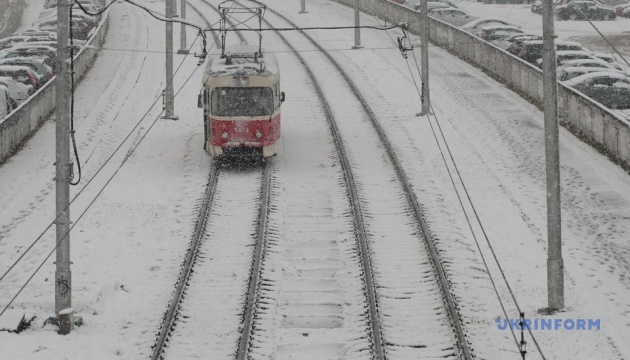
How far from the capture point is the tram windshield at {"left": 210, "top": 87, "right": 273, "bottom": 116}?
87.9 ft

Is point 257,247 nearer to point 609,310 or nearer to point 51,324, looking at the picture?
point 51,324

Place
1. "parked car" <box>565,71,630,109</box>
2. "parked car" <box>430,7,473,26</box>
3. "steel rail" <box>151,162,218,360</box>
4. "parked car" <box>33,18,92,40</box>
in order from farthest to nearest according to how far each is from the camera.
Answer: "parked car" <box>430,7,473,26</box> → "parked car" <box>33,18,92,40</box> → "parked car" <box>565,71,630,109</box> → "steel rail" <box>151,162,218,360</box>

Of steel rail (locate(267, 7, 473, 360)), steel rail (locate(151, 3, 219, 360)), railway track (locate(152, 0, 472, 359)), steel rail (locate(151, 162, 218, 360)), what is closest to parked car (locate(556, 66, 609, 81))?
steel rail (locate(267, 7, 473, 360))

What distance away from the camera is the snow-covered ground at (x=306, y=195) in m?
17.2

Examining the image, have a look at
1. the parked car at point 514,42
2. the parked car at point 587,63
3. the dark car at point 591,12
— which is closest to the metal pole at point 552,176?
the parked car at point 587,63

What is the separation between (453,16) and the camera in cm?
5522

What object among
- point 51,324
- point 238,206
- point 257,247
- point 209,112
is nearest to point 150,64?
point 209,112

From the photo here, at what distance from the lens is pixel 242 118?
88.1 feet

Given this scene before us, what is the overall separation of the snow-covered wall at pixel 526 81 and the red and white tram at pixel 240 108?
9.53 metres

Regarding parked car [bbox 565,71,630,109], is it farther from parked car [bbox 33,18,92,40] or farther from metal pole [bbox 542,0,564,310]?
parked car [bbox 33,18,92,40]

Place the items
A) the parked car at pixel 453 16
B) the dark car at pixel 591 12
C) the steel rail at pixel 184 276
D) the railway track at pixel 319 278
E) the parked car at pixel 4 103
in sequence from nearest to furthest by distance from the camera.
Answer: the steel rail at pixel 184 276 < the railway track at pixel 319 278 < the parked car at pixel 4 103 < the parked car at pixel 453 16 < the dark car at pixel 591 12

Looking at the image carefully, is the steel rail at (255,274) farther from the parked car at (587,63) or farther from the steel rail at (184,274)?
the parked car at (587,63)

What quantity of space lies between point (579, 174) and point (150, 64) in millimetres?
23778

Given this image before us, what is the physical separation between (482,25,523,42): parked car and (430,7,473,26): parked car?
583cm
